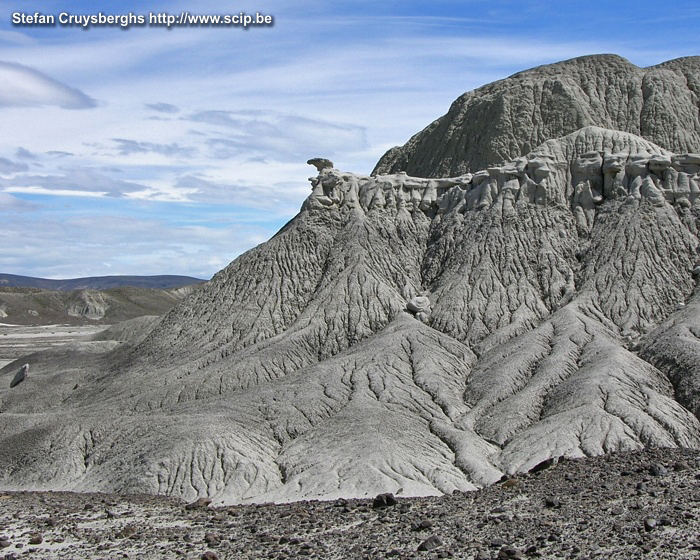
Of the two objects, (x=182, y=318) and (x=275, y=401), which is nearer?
(x=275, y=401)

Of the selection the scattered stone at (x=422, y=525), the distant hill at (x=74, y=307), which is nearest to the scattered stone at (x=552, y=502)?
the scattered stone at (x=422, y=525)

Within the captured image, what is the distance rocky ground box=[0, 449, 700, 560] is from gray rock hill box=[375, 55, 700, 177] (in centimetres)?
4080

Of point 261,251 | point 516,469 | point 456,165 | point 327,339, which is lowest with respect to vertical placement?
point 516,469

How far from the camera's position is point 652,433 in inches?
1619

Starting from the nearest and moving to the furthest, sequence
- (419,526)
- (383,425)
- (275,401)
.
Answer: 1. (419,526)
2. (383,425)
3. (275,401)

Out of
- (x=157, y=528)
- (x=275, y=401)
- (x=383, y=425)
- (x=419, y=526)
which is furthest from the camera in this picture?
(x=275, y=401)

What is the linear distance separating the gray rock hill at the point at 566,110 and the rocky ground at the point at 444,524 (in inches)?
1606

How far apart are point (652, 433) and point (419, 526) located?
58.4ft

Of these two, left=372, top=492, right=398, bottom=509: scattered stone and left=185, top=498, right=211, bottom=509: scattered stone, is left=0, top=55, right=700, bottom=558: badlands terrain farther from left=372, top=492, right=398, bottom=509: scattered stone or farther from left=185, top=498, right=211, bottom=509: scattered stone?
left=185, top=498, right=211, bottom=509: scattered stone

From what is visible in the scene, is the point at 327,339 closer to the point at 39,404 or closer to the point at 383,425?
the point at 383,425

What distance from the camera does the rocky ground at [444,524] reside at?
2447cm

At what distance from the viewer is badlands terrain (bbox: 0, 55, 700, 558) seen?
105 ft

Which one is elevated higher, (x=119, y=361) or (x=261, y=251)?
(x=261, y=251)

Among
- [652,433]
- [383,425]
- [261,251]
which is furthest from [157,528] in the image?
[261,251]
